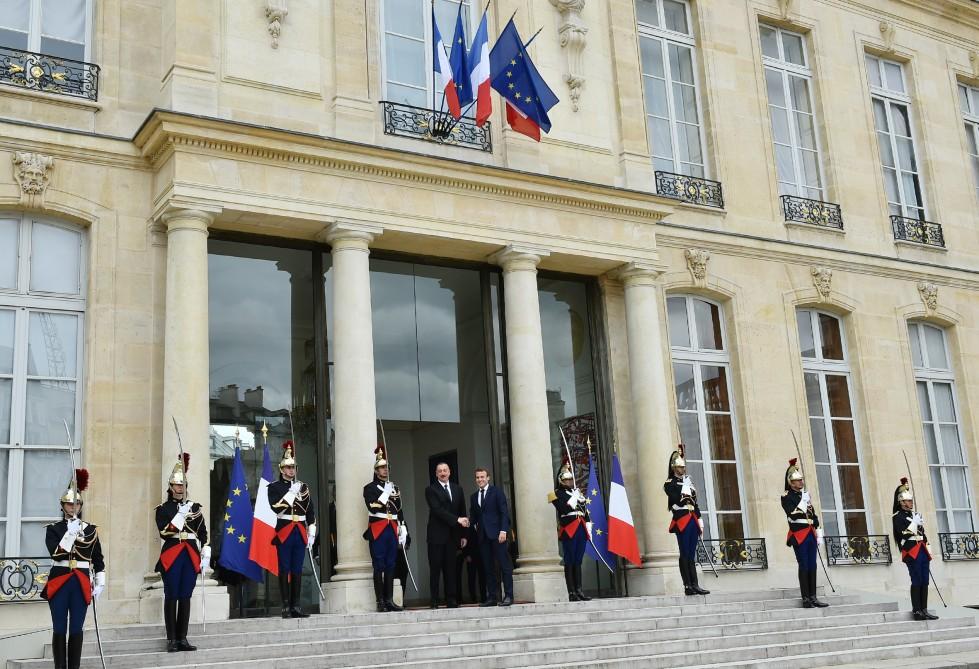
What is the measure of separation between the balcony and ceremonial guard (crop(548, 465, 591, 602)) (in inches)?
176

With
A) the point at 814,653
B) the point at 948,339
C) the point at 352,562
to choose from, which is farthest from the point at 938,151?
the point at 352,562

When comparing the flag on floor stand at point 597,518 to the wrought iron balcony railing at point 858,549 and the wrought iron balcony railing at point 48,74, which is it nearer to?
the wrought iron balcony railing at point 858,549

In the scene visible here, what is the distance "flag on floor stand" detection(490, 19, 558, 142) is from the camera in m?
11.0

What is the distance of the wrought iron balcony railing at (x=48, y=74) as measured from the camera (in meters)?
9.77

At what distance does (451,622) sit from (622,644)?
1345 millimetres

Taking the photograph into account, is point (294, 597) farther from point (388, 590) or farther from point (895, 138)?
point (895, 138)

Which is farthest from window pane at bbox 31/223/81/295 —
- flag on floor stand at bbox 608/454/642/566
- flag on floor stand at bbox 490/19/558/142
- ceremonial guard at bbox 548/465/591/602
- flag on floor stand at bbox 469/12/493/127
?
flag on floor stand at bbox 608/454/642/566

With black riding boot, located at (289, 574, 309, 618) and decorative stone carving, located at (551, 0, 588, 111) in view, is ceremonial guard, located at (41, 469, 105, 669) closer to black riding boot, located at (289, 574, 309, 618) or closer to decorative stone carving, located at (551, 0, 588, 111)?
black riding boot, located at (289, 574, 309, 618)

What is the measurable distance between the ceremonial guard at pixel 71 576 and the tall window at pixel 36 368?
2.03 meters

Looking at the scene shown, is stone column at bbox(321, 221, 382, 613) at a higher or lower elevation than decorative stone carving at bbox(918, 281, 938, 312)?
lower

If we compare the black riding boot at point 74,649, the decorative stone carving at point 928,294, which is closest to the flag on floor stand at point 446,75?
the black riding boot at point 74,649

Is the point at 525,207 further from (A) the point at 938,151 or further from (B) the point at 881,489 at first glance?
(A) the point at 938,151

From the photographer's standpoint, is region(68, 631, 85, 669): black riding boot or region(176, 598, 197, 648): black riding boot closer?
region(68, 631, 85, 669): black riding boot

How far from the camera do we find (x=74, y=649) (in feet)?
23.2
